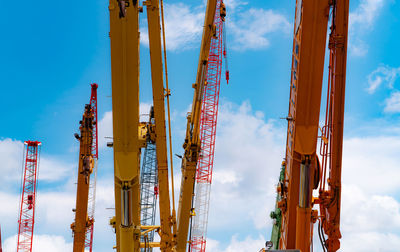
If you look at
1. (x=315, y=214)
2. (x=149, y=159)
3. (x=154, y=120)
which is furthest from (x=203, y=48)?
(x=149, y=159)

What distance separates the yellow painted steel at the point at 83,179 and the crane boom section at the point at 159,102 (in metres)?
7.42

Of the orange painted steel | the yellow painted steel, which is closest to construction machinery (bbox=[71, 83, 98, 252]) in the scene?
the yellow painted steel

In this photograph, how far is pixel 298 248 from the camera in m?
12.1

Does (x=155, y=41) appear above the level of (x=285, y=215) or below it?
above

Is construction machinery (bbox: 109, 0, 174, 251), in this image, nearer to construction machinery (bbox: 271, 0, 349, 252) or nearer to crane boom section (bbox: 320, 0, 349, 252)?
construction machinery (bbox: 271, 0, 349, 252)

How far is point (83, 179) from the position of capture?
24047mm

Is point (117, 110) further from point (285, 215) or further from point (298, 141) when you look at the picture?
point (285, 215)

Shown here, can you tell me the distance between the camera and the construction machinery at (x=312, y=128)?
11062 mm

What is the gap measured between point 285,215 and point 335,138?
3.24m

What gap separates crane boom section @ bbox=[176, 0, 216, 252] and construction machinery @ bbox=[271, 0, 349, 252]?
24.0 feet

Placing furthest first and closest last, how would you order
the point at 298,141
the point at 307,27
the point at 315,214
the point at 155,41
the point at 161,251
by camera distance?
the point at 161,251, the point at 155,41, the point at 315,214, the point at 298,141, the point at 307,27

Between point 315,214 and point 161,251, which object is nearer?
point 315,214

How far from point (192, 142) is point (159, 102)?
3.11 meters

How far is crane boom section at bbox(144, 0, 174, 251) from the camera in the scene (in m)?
17.3
